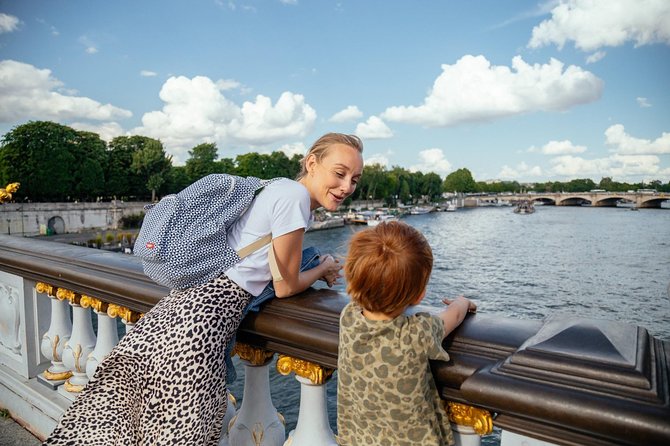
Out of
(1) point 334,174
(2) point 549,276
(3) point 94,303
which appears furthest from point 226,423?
(2) point 549,276

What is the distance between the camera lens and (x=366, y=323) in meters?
1.39

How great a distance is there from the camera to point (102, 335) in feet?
8.42

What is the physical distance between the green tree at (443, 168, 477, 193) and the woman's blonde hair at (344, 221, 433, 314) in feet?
516

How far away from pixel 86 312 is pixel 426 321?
2.10m

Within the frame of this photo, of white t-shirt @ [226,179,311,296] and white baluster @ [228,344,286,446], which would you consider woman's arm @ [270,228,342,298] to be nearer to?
white t-shirt @ [226,179,311,296]

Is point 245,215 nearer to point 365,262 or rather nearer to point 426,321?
point 365,262

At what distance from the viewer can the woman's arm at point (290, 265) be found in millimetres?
1700

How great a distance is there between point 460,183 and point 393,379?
158 meters

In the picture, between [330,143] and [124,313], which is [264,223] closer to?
[330,143]

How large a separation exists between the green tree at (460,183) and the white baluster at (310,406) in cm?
15694

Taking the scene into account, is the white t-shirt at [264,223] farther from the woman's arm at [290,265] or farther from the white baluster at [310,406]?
the white baluster at [310,406]

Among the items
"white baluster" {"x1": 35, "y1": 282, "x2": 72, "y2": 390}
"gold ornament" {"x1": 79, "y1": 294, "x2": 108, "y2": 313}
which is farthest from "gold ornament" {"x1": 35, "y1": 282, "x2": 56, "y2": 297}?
"gold ornament" {"x1": 79, "y1": 294, "x2": 108, "y2": 313}

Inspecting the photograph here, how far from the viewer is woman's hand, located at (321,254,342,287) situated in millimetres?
2001

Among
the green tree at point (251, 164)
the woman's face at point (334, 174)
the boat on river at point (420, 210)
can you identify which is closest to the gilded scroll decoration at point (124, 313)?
the woman's face at point (334, 174)
